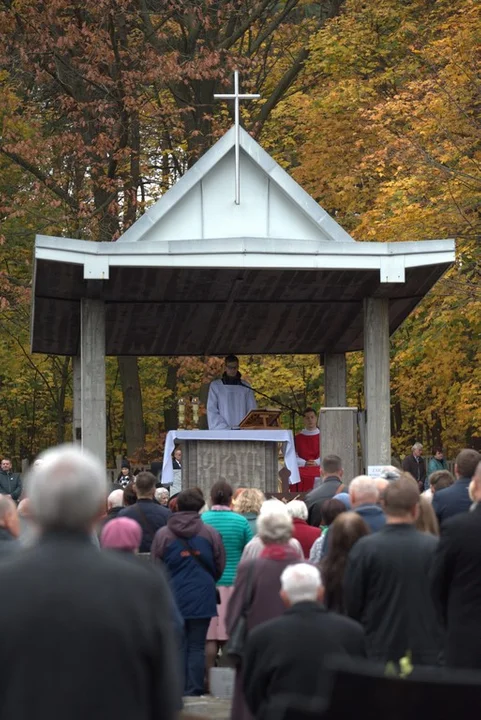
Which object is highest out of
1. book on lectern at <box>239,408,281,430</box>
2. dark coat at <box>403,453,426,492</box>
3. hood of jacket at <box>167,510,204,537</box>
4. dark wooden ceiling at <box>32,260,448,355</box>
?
dark wooden ceiling at <box>32,260,448,355</box>

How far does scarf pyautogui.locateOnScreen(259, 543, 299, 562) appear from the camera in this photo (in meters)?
8.77

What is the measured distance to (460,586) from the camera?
8.01m

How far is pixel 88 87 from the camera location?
3269 centimetres

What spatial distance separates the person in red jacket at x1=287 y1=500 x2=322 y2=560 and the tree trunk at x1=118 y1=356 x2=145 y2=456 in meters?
23.6

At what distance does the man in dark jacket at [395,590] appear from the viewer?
8.00m

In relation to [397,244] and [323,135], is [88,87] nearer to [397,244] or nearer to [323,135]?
[323,135]

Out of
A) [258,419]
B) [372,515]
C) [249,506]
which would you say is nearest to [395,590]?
[372,515]

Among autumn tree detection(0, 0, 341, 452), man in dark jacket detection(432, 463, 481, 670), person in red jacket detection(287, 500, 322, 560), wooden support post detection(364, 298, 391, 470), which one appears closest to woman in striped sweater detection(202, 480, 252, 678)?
person in red jacket detection(287, 500, 322, 560)

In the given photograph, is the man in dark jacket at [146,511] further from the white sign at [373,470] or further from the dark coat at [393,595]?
the white sign at [373,470]

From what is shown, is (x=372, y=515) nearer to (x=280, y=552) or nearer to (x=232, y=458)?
(x=280, y=552)

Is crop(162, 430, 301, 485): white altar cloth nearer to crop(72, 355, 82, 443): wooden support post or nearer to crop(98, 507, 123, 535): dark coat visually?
crop(72, 355, 82, 443): wooden support post

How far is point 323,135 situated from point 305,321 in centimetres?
1468

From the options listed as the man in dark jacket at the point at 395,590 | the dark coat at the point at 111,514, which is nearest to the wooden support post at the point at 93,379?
the dark coat at the point at 111,514

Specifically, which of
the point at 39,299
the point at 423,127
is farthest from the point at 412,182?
the point at 39,299
